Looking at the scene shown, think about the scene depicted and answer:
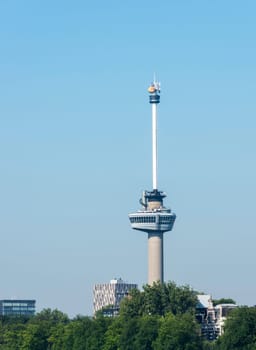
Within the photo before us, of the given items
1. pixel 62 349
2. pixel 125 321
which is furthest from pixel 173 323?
pixel 62 349

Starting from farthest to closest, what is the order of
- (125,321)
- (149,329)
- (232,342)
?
(125,321)
(149,329)
(232,342)

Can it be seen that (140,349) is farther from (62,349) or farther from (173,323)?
(62,349)

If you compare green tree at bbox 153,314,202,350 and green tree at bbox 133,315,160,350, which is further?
green tree at bbox 133,315,160,350

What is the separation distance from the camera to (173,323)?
175125 millimetres

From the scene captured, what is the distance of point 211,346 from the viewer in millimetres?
178875

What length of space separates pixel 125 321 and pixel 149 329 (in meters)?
13.0

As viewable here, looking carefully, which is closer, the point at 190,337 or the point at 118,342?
the point at 190,337

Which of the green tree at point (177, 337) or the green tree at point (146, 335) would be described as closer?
the green tree at point (177, 337)

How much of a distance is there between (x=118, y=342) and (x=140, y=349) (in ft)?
26.1

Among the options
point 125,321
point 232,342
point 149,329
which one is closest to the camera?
point 232,342

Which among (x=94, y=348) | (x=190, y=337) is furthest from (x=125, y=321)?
(x=190, y=337)

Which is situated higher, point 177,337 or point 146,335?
point 146,335

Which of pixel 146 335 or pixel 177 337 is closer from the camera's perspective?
pixel 177 337

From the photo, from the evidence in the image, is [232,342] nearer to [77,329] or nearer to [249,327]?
[249,327]
